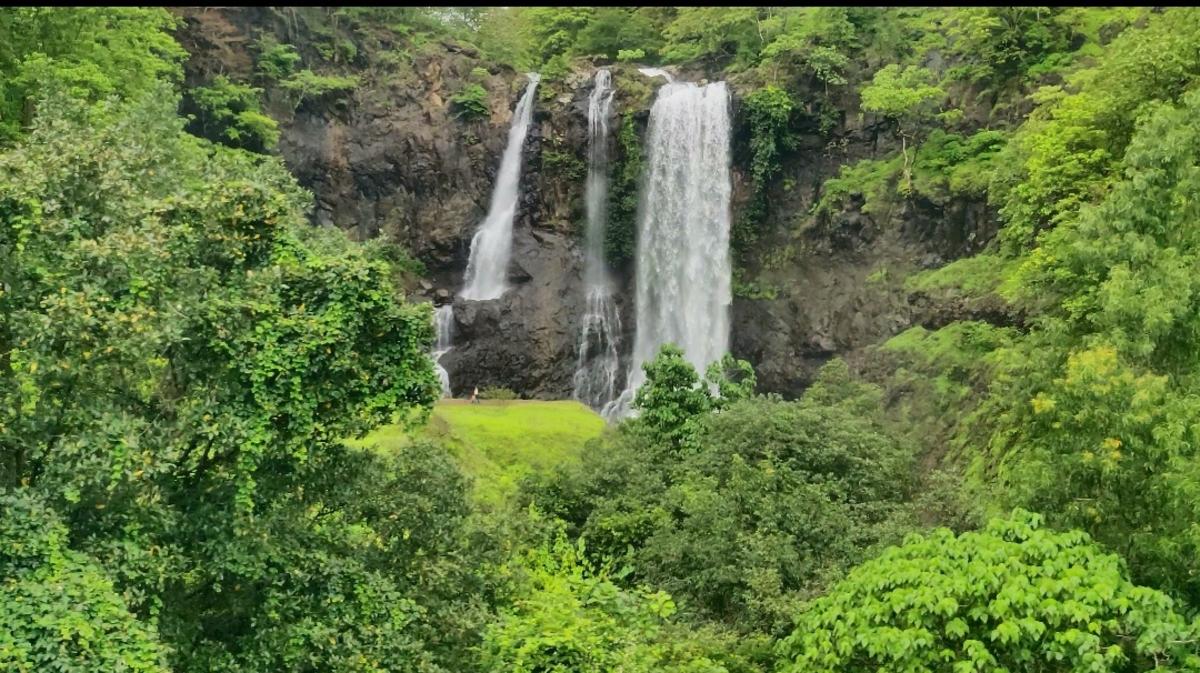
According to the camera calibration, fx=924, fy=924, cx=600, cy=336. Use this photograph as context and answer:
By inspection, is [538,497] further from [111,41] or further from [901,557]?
[111,41]

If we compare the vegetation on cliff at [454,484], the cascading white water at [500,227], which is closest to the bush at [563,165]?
the cascading white water at [500,227]

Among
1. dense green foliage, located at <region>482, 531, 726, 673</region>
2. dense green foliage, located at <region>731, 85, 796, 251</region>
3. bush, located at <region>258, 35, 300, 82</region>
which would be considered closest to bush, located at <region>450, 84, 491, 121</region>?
bush, located at <region>258, 35, 300, 82</region>

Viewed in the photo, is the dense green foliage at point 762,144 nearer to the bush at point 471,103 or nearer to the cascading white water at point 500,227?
the cascading white water at point 500,227

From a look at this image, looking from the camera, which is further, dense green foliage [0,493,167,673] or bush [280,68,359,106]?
bush [280,68,359,106]

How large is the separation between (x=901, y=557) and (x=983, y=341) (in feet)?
35.5

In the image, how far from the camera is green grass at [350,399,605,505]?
1802 centimetres

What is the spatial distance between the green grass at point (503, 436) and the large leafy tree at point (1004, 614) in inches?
370

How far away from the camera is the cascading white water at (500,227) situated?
33625 mm

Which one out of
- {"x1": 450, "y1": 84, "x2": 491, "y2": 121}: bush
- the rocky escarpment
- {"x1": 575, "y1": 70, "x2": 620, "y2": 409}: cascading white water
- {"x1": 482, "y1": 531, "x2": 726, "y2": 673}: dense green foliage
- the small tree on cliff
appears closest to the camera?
{"x1": 482, "y1": 531, "x2": 726, "y2": 673}: dense green foliage

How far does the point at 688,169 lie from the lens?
3272 cm

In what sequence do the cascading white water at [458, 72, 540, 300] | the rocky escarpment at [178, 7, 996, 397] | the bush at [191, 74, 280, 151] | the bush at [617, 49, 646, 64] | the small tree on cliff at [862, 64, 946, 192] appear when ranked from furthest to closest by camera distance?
the bush at [617, 49, 646, 64]
the cascading white water at [458, 72, 540, 300]
the rocky escarpment at [178, 7, 996, 397]
the bush at [191, 74, 280, 151]
the small tree on cliff at [862, 64, 946, 192]

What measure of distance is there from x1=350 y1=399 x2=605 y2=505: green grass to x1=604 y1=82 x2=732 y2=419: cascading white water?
830 centimetres

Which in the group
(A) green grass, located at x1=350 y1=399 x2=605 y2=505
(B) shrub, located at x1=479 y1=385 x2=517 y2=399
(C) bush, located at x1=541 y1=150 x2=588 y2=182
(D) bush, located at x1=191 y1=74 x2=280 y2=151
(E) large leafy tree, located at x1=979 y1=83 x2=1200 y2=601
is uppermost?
(D) bush, located at x1=191 y1=74 x2=280 y2=151

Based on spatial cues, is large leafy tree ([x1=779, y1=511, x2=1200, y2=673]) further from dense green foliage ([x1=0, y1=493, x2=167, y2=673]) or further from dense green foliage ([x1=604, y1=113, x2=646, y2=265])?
dense green foliage ([x1=604, y1=113, x2=646, y2=265])
